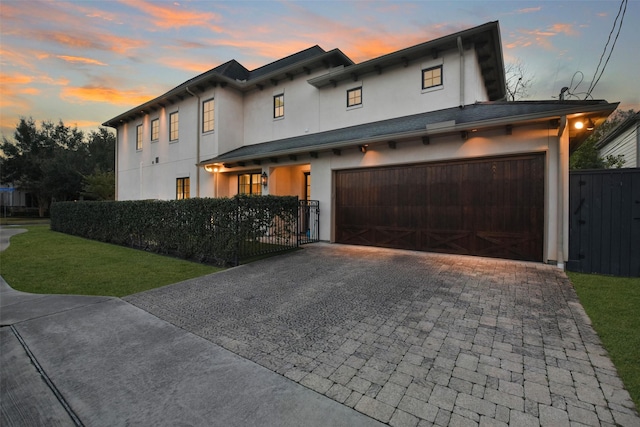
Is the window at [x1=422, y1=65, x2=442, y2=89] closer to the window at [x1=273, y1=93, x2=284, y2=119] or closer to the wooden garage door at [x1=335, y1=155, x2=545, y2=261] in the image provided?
the wooden garage door at [x1=335, y1=155, x2=545, y2=261]

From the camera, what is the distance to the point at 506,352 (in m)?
2.63

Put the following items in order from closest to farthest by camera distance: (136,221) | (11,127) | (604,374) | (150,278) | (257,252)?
(604,374), (150,278), (257,252), (136,221), (11,127)

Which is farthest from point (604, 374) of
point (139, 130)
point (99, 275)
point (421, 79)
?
point (139, 130)

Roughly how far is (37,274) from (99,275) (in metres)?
1.40

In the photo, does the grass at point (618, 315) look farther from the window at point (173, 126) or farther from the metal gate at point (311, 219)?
the window at point (173, 126)

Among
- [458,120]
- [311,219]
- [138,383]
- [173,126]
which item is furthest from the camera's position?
[173,126]

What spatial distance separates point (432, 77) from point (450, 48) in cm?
87

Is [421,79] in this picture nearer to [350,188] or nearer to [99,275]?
[350,188]

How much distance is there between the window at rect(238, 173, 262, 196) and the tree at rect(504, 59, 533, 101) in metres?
18.4

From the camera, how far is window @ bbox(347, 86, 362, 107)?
1006cm

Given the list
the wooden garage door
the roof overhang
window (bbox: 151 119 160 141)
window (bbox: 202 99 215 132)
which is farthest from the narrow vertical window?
the wooden garage door

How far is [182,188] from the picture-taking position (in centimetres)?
1414

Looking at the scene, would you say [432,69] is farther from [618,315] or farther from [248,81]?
[248,81]

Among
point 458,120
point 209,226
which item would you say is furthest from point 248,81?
point 458,120
